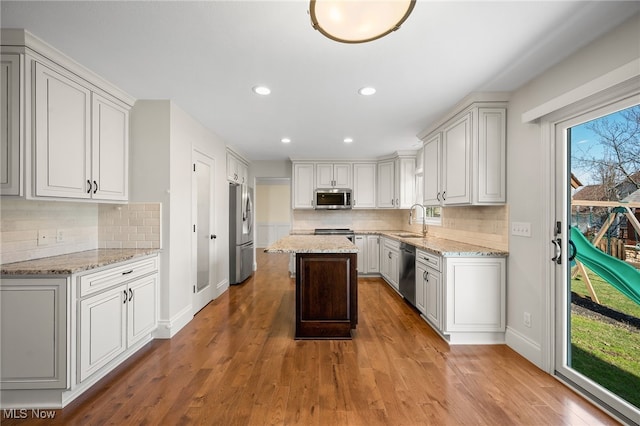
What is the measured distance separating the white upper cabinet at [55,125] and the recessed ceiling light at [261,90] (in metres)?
1.26

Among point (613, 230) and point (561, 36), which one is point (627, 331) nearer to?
point (613, 230)

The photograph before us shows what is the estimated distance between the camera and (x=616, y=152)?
1.79m

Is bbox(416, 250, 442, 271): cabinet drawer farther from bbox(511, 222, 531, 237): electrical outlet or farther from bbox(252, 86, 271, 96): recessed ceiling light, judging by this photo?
bbox(252, 86, 271, 96): recessed ceiling light

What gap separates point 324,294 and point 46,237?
2.42m

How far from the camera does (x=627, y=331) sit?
1723 millimetres

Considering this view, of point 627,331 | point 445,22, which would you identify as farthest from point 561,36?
point 627,331

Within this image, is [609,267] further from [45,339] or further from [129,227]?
[129,227]

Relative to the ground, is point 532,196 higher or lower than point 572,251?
higher

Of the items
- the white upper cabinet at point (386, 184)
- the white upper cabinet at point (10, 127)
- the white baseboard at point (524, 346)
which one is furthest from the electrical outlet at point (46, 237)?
the white upper cabinet at point (386, 184)

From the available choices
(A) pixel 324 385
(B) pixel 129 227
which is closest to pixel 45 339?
(B) pixel 129 227

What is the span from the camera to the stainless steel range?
5.23 m

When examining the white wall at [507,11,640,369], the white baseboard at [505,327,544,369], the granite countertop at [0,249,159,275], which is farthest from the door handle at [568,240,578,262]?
the granite countertop at [0,249,159,275]

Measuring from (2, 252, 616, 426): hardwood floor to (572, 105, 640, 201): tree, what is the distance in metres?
1.48

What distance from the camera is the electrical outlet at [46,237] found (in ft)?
7.18
